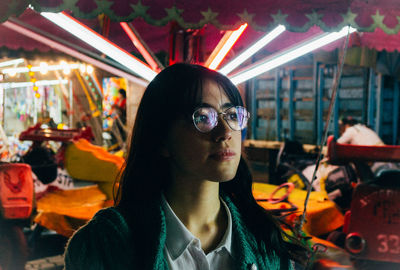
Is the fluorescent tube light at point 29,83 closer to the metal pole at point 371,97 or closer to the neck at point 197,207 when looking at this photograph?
the neck at point 197,207

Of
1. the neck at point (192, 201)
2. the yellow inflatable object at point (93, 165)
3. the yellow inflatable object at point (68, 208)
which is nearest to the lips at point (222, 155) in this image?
the neck at point (192, 201)

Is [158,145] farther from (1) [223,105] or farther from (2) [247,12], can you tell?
(2) [247,12]

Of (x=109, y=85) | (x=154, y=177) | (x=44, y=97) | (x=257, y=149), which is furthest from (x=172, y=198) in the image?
(x=109, y=85)

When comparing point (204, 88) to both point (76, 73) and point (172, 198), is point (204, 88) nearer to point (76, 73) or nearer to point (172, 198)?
point (172, 198)

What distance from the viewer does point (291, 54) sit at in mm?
2758

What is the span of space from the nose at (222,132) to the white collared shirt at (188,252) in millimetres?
244

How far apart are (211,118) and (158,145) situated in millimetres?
187

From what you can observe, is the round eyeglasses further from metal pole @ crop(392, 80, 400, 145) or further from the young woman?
metal pole @ crop(392, 80, 400, 145)

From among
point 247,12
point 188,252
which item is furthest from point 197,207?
point 247,12

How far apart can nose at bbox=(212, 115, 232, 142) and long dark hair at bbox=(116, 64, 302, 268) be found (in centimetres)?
9

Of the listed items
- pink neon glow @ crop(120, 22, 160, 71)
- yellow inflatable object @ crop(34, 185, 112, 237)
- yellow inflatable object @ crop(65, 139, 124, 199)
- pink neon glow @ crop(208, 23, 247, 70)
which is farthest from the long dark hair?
yellow inflatable object @ crop(65, 139, 124, 199)

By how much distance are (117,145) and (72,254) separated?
9.68m

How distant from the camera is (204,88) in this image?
44.0 inches

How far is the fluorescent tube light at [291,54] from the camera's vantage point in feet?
8.82
